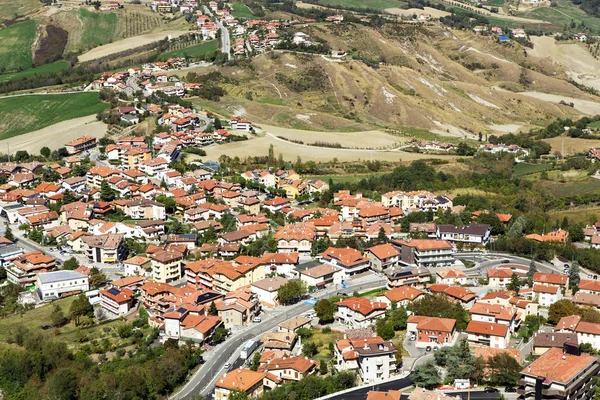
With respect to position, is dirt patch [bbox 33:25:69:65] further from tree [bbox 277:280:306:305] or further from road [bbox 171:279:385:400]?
road [bbox 171:279:385:400]

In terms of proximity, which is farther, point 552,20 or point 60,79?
point 552,20

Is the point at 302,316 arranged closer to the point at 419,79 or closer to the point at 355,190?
the point at 355,190

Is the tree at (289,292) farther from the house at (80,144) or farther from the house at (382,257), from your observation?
the house at (80,144)

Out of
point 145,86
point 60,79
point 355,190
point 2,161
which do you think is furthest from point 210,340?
point 60,79

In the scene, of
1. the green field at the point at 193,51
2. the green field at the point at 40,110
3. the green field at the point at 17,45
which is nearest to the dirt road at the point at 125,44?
the green field at the point at 17,45

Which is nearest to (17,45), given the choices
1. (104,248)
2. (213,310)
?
(104,248)

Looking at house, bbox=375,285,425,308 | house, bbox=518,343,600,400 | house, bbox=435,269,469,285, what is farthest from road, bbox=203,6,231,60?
house, bbox=518,343,600,400
